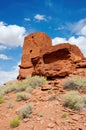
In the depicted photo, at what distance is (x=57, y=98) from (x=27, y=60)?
11.6m

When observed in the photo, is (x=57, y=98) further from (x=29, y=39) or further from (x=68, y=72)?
(x=29, y=39)

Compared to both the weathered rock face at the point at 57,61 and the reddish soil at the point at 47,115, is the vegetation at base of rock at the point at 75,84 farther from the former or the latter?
the weathered rock face at the point at 57,61

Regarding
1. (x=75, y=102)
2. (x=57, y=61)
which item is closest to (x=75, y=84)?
(x=75, y=102)

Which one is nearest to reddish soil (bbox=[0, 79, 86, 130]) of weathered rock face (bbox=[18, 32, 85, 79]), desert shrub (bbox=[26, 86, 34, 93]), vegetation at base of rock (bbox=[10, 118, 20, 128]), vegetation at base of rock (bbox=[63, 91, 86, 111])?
vegetation at base of rock (bbox=[10, 118, 20, 128])

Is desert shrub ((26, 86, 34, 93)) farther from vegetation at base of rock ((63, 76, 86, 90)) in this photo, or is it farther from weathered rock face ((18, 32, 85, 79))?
weathered rock face ((18, 32, 85, 79))

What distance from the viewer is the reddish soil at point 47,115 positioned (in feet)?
30.5

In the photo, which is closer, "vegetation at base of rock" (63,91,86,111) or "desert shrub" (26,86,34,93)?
"vegetation at base of rock" (63,91,86,111)

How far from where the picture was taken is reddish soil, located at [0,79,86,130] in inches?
366

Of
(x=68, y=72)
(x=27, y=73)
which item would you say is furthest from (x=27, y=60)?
(x=68, y=72)

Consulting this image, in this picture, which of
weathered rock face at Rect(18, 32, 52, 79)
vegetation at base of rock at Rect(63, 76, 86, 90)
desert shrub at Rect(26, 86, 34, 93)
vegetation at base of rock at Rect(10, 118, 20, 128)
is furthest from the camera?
weathered rock face at Rect(18, 32, 52, 79)

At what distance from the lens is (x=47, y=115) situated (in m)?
10.2

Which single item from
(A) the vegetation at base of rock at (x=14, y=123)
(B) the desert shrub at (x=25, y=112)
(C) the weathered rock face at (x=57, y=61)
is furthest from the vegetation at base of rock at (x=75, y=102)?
(C) the weathered rock face at (x=57, y=61)

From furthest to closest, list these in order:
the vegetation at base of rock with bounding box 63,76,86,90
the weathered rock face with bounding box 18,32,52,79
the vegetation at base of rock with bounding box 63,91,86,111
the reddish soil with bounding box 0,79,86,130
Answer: the weathered rock face with bounding box 18,32,52,79 → the vegetation at base of rock with bounding box 63,76,86,90 → the vegetation at base of rock with bounding box 63,91,86,111 → the reddish soil with bounding box 0,79,86,130

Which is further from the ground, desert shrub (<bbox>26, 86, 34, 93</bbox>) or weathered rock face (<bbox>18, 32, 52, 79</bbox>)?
weathered rock face (<bbox>18, 32, 52, 79</bbox>)
